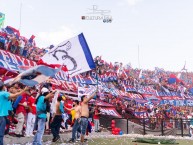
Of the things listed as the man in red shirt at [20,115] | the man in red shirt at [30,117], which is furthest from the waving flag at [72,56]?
the man in red shirt at [30,117]

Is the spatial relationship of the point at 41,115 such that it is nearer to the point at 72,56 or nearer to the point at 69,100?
the point at 72,56

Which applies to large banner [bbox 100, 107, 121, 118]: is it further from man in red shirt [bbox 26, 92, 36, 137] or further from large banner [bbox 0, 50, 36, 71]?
man in red shirt [bbox 26, 92, 36, 137]

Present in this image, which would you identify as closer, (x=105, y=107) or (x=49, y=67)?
(x=49, y=67)

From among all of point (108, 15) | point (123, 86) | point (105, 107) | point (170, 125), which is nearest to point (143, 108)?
point (123, 86)

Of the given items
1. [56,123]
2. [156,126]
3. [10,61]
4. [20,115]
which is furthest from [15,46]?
[156,126]

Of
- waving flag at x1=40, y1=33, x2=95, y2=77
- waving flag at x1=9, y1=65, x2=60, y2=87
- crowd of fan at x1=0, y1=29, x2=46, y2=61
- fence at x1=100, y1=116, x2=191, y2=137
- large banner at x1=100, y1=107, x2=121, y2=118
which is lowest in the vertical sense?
fence at x1=100, y1=116, x2=191, y2=137

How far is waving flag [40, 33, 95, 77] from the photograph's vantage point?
11.1m

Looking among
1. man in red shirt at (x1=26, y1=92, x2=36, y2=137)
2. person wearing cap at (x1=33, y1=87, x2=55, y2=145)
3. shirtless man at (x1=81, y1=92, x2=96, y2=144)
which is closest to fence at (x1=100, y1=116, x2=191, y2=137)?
man in red shirt at (x1=26, y1=92, x2=36, y2=137)

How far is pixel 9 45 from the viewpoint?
18438 mm

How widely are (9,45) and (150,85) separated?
30.7 m

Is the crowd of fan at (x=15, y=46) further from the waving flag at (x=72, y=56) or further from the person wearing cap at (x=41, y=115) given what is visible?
the person wearing cap at (x=41, y=115)

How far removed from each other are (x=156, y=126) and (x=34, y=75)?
15822mm

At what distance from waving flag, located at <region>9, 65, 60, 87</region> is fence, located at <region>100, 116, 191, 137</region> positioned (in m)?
13.1

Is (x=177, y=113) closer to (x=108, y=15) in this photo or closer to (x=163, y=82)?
(x=163, y=82)
